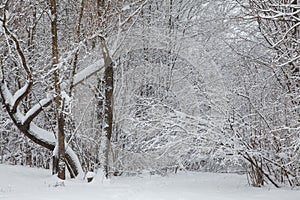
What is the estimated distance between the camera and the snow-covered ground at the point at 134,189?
5.73 metres

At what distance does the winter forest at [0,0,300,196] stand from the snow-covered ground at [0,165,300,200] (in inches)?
15.6

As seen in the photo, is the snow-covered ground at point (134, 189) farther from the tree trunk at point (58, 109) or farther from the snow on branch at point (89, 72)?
the snow on branch at point (89, 72)

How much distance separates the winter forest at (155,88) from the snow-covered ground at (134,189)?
0.40m

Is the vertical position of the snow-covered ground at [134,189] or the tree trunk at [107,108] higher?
the tree trunk at [107,108]

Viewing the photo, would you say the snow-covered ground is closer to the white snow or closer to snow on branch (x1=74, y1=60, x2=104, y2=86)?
the white snow

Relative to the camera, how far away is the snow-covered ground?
226 inches

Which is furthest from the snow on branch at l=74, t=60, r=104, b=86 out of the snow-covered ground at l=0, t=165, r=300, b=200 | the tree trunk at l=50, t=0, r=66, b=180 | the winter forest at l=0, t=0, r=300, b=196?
the snow-covered ground at l=0, t=165, r=300, b=200

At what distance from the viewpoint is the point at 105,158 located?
9352 mm

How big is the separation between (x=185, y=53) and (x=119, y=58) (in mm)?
1802

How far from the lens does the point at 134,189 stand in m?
7.06

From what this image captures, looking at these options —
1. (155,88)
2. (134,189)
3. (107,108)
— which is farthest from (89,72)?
(134,189)

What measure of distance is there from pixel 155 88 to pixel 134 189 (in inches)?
158

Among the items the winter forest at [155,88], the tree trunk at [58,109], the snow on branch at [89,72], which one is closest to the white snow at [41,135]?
the winter forest at [155,88]

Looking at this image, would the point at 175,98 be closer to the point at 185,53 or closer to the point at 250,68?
the point at 185,53
